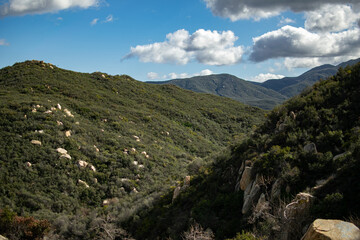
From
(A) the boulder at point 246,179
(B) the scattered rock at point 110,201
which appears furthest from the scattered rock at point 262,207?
(B) the scattered rock at point 110,201

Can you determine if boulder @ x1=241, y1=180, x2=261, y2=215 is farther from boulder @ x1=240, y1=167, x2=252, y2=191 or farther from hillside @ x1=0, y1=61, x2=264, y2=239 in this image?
hillside @ x1=0, y1=61, x2=264, y2=239

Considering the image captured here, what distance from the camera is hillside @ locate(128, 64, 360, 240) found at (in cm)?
545

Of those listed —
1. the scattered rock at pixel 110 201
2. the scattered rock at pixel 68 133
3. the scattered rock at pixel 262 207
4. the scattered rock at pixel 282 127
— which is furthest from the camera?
the scattered rock at pixel 68 133

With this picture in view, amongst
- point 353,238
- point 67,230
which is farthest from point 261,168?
point 67,230

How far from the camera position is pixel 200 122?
4134 centimetres

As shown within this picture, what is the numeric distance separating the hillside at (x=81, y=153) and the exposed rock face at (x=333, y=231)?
9.13 metres

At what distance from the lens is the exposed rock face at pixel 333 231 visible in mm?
3646

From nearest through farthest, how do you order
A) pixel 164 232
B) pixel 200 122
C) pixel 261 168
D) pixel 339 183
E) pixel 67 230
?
pixel 339 183 → pixel 261 168 → pixel 164 232 → pixel 67 230 → pixel 200 122

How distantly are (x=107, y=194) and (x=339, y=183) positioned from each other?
48.9ft

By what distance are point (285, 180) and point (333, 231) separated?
3389mm

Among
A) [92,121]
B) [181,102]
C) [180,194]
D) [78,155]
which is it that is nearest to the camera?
[180,194]

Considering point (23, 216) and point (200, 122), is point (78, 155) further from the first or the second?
point (200, 122)

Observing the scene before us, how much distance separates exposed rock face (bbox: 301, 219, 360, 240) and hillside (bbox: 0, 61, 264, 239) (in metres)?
9.13

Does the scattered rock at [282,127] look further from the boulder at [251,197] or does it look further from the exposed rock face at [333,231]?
the exposed rock face at [333,231]
